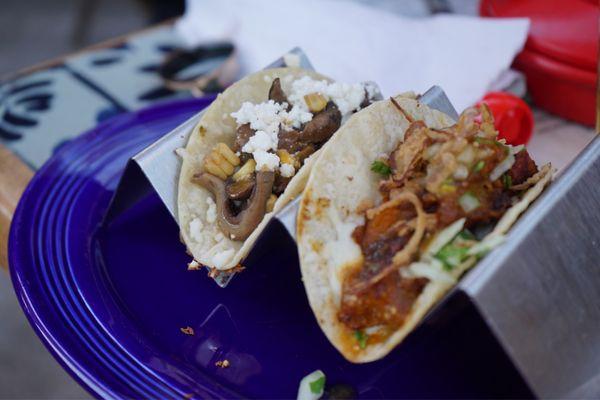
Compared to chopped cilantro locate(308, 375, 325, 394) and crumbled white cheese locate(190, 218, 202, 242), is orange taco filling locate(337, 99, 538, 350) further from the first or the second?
crumbled white cheese locate(190, 218, 202, 242)

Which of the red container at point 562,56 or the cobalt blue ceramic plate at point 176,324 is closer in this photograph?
the cobalt blue ceramic plate at point 176,324

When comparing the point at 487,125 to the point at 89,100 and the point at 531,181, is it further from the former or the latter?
the point at 89,100

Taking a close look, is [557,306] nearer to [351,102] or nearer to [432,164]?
[432,164]

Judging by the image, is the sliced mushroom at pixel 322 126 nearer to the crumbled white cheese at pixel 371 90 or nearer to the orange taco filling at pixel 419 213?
the crumbled white cheese at pixel 371 90

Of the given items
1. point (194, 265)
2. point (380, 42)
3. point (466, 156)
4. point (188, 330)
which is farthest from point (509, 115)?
point (188, 330)

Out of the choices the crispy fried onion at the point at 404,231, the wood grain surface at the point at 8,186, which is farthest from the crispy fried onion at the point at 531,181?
the wood grain surface at the point at 8,186

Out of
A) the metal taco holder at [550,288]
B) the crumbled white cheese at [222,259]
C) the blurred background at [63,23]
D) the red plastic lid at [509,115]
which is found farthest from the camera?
the blurred background at [63,23]

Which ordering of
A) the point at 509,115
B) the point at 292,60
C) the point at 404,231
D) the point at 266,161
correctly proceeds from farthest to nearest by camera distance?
the point at 509,115 → the point at 292,60 → the point at 266,161 → the point at 404,231
